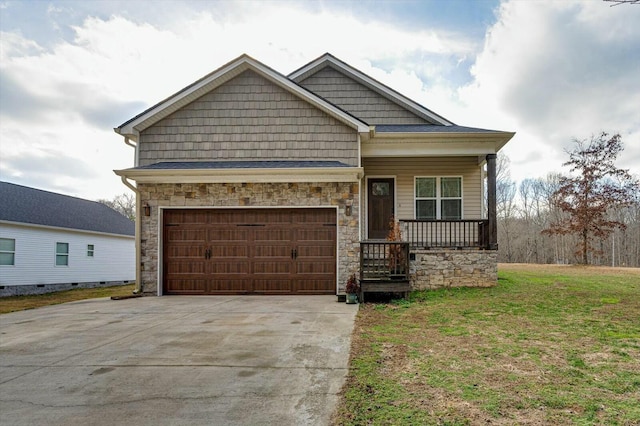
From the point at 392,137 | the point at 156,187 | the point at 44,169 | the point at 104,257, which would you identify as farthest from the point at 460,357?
the point at 44,169

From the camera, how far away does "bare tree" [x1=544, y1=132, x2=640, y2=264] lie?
19.1 m

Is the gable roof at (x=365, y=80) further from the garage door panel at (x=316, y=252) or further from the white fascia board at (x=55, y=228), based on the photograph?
the white fascia board at (x=55, y=228)

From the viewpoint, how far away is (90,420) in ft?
9.88

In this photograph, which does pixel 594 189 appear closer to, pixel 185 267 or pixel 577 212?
pixel 577 212

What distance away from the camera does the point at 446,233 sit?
35.3ft

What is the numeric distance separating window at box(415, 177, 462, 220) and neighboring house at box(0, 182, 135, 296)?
52.3 feet

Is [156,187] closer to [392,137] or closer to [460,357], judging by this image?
[392,137]

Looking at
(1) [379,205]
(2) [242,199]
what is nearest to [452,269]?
(1) [379,205]

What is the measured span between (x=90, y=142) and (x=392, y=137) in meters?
14.6

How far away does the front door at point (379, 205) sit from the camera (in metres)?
11.9

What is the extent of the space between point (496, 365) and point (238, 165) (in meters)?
7.62

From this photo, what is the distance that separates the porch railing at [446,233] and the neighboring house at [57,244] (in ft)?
51.5

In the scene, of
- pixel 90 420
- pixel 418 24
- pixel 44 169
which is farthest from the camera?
pixel 44 169

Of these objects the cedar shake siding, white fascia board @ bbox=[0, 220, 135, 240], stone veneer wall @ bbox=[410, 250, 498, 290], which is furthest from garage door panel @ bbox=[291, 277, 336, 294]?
white fascia board @ bbox=[0, 220, 135, 240]
